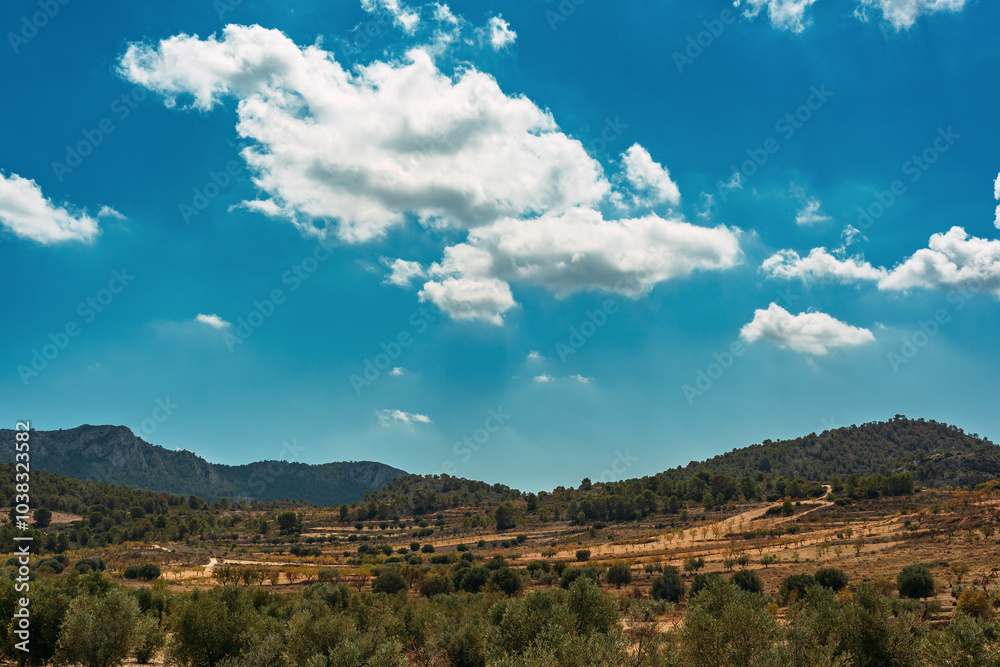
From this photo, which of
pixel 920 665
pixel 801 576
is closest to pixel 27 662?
pixel 920 665

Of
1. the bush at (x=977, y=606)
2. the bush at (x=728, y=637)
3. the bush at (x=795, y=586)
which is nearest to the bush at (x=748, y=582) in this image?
the bush at (x=795, y=586)

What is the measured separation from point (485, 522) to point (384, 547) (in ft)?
126

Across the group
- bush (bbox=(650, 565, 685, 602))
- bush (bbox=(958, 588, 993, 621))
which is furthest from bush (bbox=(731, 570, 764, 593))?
bush (bbox=(958, 588, 993, 621))

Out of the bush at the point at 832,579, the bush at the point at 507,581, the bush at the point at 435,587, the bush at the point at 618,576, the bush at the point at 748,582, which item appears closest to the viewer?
the bush at the point at 832,579

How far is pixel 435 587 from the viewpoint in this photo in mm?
56031

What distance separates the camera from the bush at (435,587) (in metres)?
55.6

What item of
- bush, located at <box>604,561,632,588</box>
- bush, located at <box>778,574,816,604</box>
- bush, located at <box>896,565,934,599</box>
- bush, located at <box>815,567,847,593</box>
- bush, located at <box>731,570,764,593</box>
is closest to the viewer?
bush, located at <box>896,565,934,599</box>

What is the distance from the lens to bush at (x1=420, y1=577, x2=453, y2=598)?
55.6 metres

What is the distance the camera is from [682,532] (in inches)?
3875

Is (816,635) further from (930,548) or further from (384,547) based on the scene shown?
(384,547)

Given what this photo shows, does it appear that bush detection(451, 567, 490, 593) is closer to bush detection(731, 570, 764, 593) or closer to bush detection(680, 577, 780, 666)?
bush detection(731, 570, 764, 593)

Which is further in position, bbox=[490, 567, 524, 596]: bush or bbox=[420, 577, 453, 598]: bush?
bbox=[420, 577, 453, 598]: bush

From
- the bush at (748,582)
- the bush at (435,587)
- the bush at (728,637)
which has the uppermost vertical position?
the bush at (728,637)

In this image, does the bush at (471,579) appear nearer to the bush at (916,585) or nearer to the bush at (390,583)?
the bush at (390,583)
